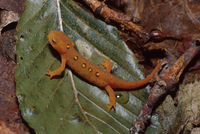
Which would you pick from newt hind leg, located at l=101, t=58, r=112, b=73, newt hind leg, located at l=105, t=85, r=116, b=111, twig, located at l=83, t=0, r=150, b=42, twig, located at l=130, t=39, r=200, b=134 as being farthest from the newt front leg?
twig, located at l=130, t=39, r=200, b=134

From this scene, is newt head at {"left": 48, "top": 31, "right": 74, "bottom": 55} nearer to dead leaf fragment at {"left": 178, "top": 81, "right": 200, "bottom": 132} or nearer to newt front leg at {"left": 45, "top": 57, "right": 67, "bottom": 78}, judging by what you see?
newt front leg at {"left": 45, "top": 57, "right": 67, "bottom": 78}

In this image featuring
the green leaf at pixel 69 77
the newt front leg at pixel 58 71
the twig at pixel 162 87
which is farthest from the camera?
the twig at pixel 162 87

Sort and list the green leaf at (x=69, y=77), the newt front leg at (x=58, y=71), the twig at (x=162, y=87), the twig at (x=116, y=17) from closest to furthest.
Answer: the green leaf at (x=69, y=77), the newt front leg at (x=58, y=71), the twig at (x=162, y=87), the twig at (x=116, y=17)

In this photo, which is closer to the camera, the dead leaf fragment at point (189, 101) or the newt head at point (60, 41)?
the newt head at point (60, 41)

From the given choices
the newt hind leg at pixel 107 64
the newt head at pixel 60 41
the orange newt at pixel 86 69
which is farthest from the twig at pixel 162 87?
the newt head at pixel 60 41

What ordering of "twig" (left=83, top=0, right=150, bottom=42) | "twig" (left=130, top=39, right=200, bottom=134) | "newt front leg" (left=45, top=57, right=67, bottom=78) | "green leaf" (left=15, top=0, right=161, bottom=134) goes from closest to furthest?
"green leaf" (left=15, top=0, right=161, bottom=134) → "newt front leg" (left=45, top=57, right=67, bottom=78) → "twig" (left=130, top=39, right=200, bottom=134) → "twig" (left=83, top=0, right=150, bottom=42)

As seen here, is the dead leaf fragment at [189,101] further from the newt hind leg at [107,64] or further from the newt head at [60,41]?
the newt head at [60,41]

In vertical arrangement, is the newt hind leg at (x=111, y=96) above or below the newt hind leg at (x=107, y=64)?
below

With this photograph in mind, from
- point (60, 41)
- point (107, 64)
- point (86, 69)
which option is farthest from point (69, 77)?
point (107, 64)
